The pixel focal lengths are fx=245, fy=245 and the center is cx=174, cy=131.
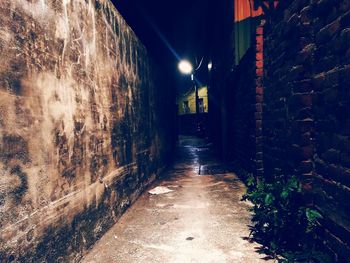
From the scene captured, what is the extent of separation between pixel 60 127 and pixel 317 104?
7.82 feet

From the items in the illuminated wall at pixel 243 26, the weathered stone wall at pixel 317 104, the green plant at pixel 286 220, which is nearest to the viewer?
the weathered stone wall at pixel 317 104

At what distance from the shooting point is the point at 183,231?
3.03 m

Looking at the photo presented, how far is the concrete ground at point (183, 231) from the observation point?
8.10 feet

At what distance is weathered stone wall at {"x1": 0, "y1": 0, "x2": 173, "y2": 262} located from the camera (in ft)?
5.41

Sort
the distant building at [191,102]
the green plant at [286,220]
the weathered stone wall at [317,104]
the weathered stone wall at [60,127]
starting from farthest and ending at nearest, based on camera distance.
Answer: the distant building at [191,102]
the green plant at [286,220]
the weathered stone wall at [317,104]
the weathered stone wall at [60,127]

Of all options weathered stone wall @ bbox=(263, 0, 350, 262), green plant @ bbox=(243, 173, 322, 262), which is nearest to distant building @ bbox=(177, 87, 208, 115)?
weathered stone wall @ bbox=(263, 0, 350, 262)

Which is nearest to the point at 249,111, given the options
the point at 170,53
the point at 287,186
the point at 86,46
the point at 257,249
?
the point at 287,186

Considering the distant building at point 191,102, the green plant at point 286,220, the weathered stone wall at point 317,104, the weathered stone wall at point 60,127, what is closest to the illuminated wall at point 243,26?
the weathered stone wall at point 317,104

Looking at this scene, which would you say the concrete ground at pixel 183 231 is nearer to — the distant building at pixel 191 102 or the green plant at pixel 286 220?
the green plant at pixel 286 220

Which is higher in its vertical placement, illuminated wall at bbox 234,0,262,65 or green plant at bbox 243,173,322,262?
illuminated wall at bbox 234,0,262,65

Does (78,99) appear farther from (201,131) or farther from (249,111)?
(201,131)

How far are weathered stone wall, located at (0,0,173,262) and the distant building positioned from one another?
14974 millimetres

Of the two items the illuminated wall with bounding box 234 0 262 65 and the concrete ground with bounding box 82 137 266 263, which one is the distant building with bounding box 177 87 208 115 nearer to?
the illuminated wall with bounding box 234 0 262 65

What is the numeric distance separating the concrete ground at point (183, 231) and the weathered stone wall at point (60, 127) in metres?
0.25
